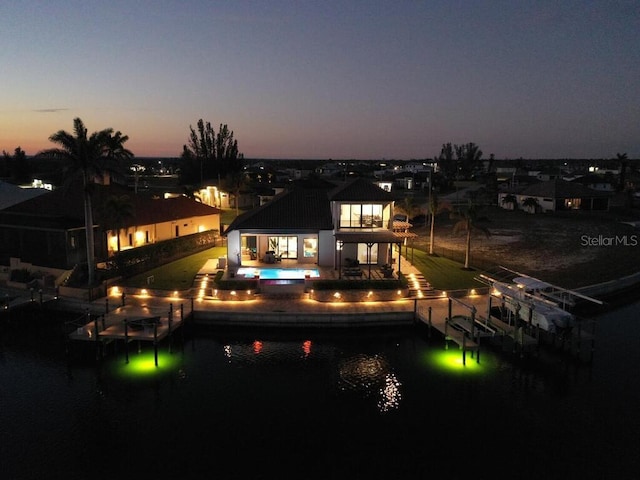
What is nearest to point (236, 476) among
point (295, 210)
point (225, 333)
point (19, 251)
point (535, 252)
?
point (225, 333)

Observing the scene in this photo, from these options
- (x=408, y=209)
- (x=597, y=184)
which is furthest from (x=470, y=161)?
(x=408, y=209)

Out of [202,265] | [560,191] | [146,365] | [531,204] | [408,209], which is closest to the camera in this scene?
[146,365]

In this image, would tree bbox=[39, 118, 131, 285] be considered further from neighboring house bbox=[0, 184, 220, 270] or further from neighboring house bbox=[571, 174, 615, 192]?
neighboring house bbox=[571, 174, 615, 192]

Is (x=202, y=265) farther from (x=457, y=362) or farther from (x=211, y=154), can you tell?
(x=211, y=154)

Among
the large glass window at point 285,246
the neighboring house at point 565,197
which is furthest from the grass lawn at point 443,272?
the neighboring house at point 565,197

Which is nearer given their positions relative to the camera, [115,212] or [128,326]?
[128,326]

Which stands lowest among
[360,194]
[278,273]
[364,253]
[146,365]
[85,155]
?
[146,365]

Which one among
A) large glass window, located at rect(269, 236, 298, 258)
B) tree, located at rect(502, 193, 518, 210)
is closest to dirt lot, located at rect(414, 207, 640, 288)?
tree, located at rect(502, 193, 518, 210)
